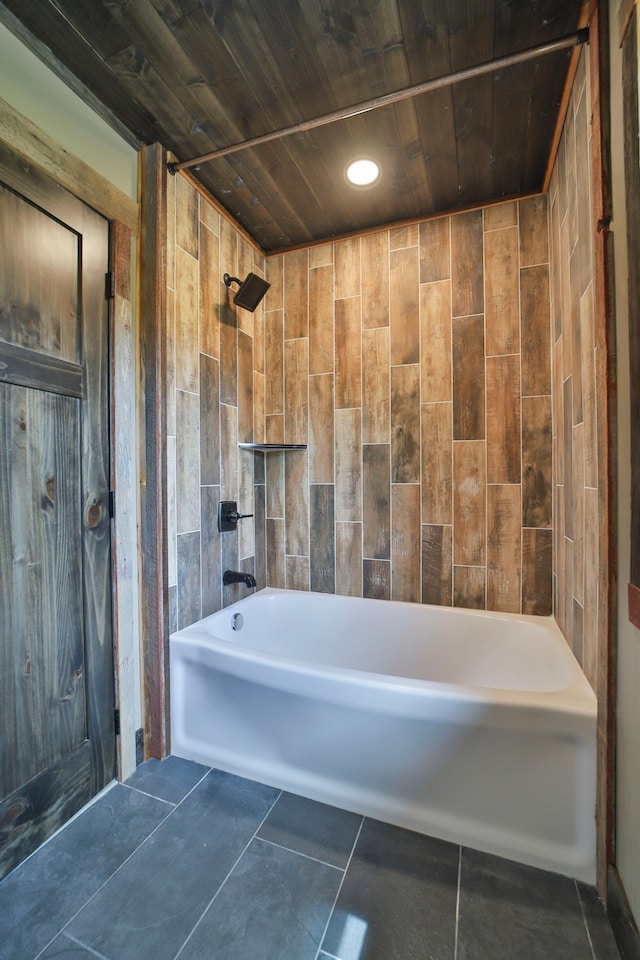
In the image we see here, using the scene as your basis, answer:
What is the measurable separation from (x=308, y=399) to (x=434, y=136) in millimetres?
1294

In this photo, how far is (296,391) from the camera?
7.80 ft

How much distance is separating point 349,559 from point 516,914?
144 cm

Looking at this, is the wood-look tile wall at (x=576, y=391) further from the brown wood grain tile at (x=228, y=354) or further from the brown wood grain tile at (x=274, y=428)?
the brown wood grain tile at (x=228, y=354)

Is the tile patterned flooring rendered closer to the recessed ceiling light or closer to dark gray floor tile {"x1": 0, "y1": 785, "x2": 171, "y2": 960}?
dark gray floor tile {"x1": 0, "y1": 785, "x2": 171, "y2": 960}

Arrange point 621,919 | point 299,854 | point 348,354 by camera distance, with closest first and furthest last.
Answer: point 621,919 < point 299,854 < point 348,354

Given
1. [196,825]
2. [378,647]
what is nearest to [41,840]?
[196,825]

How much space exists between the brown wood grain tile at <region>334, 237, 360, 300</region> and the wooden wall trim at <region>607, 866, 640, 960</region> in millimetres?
2480

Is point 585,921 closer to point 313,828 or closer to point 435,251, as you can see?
point 313,828

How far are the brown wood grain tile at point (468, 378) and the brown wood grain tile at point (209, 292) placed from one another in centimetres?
122

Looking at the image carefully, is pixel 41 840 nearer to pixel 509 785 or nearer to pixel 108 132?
pixel 509 785

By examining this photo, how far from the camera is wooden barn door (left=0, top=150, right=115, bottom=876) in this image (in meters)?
1.19

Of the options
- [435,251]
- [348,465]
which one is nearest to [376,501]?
[348,465]

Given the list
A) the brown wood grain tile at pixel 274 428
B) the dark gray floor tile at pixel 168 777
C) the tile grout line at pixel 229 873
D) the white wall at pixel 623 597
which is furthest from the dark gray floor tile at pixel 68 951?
the brown wood grain tile at pixel 274 428

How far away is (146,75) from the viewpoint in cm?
135
